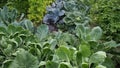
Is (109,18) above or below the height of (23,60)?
below

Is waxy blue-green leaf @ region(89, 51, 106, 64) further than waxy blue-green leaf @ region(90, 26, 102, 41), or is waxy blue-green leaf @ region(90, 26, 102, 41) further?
waxy blue-green leaf @ region(90, 26, 102, 41)

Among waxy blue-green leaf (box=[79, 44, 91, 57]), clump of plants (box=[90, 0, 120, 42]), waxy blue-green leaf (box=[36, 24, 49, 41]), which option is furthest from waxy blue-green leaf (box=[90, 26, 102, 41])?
waxy blue-green leaf (box=[79, 44, 91, 57])

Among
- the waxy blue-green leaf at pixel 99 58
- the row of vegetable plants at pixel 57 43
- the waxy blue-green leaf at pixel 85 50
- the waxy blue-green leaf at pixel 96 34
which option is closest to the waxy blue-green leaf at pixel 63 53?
the row of vegetable plants at pixel 57 43

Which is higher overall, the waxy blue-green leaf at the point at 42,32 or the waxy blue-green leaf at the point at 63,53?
the waxy blue-green leaf at the point at 63,53

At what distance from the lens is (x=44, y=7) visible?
234 inches

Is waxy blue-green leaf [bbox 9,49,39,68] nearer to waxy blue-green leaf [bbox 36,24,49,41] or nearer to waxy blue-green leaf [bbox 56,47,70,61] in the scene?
waxy blue-green leaf [bbox 56,47,70,61]

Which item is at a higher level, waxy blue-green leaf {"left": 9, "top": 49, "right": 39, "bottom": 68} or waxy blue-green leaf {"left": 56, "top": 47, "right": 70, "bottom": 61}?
waxy blue-green leaf {"left": 9, "top": 49, "right": 39, "bottom": 68}

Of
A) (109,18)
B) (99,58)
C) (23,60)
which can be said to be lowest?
(109,18)

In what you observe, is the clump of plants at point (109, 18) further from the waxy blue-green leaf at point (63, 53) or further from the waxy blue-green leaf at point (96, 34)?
the waxy blue-green leaf at point (63, 53)

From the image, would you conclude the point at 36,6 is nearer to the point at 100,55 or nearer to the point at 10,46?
the point at 10,46

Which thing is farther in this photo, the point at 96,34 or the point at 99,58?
the point at 96,34

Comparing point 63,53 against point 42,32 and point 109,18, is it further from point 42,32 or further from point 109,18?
point 109,18

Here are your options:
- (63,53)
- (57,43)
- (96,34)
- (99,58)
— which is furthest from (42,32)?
(99,58)

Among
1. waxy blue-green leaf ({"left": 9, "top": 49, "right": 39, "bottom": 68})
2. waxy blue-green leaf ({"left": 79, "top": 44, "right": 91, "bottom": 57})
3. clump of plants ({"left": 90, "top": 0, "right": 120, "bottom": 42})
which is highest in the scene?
waxy blue-green leaf ({"left": 9, "top": 49, "right": 39, "bottom": 68})
